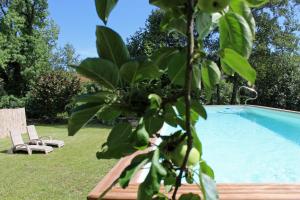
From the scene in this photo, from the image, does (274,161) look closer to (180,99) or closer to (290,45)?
(180,99)

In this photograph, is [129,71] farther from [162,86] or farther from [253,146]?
[253,146]

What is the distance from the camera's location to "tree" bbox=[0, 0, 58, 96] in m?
24.5

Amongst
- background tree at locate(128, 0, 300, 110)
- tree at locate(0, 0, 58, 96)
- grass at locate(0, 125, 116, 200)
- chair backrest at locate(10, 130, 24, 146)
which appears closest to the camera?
grass at locate(0, 125, 116, 200)

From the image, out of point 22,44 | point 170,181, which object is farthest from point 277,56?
point 170,181

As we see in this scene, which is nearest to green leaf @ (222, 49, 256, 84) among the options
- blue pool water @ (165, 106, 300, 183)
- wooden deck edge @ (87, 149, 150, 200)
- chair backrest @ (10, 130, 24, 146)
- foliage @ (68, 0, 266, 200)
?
foliage @ (68, 0, 266, 200)

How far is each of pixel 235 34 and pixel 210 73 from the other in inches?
5.2

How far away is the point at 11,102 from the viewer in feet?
72.1

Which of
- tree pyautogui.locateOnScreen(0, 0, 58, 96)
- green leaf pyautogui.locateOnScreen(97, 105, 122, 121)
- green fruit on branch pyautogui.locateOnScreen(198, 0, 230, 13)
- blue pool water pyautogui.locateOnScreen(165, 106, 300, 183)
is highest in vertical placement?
tree pyautogui.locateOnScreen(0, 0, 58, 96)

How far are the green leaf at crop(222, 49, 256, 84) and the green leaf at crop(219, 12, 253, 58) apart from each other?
14 mm

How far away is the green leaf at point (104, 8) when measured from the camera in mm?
750

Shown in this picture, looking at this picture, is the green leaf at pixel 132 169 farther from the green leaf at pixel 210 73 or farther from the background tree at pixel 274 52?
the background tree at pixel 274 52

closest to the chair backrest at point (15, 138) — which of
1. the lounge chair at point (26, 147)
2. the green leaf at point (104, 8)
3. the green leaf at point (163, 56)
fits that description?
the lounge chair at point (26, 147)

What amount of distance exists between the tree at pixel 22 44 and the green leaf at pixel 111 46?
24.5 m

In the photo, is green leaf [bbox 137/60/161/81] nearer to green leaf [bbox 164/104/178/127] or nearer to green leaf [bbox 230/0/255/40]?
green leaf [bbox 164/104/178/127]
